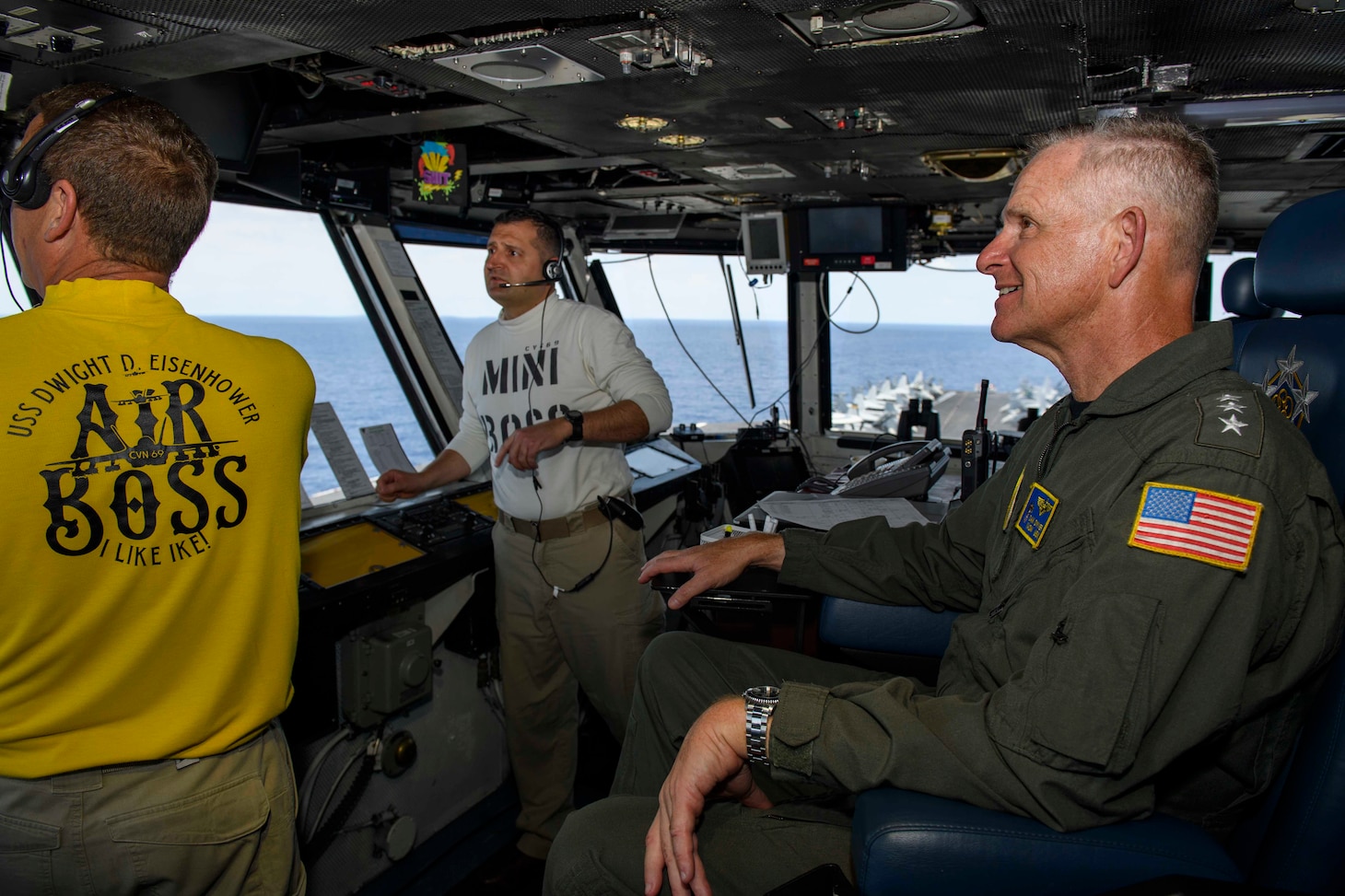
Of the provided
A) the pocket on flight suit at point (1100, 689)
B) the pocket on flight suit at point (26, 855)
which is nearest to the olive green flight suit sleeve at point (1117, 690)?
the pocket on flight suit at point (1100, 689)

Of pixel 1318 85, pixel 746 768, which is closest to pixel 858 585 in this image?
pixel 746 768

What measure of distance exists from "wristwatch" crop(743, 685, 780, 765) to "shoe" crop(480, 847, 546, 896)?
1.52 meters

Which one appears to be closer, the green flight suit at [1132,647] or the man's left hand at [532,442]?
the green flight suit at [1132,647]

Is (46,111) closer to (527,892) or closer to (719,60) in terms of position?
(719,60)

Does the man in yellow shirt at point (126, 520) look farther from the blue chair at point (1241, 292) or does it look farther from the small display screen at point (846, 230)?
the small display screen at point (846, 230)

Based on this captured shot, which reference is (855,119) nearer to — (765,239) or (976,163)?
(976,163)

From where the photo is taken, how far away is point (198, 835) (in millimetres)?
1193

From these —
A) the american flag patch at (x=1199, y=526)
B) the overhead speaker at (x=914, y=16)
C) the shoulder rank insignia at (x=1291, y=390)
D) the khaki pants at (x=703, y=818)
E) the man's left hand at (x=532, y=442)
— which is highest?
the overhead speaker at (x=914, y=16)

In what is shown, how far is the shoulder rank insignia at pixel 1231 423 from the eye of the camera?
1005 millimetres

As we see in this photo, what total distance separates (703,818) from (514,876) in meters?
1.37

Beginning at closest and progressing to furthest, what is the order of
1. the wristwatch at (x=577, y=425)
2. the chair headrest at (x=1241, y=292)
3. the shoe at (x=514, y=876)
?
1. the chair headrest at (x=1241, y=292)
2. the wristwatch at (x=577, y=425)
3. the shoe at (x=514, y=876)

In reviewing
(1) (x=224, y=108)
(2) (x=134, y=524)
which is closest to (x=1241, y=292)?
(2) (x=134, y=524)

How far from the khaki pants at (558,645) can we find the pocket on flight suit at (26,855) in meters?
1.39

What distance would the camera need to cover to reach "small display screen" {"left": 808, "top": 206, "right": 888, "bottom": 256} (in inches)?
173
